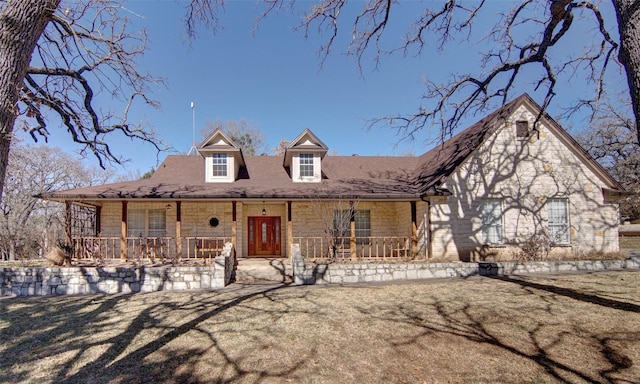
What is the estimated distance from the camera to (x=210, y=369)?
173 inches

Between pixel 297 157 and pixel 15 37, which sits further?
pixel 297 157

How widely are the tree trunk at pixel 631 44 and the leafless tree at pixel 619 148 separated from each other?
19538 millimetres

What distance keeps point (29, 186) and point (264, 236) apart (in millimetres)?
19953

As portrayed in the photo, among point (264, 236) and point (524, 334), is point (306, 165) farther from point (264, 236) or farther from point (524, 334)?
point (524, 334)

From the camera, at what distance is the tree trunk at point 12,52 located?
3260 mm

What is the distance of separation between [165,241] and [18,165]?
50.2ft

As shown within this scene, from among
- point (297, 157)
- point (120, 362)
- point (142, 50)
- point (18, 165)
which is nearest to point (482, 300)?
point (120, 362)

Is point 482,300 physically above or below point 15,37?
below

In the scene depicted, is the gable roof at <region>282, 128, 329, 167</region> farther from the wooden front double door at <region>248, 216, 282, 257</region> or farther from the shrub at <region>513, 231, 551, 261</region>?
the shrub at <region>513, 231, 551, 261</region>

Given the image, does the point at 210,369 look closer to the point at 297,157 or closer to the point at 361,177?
the point at 297,157

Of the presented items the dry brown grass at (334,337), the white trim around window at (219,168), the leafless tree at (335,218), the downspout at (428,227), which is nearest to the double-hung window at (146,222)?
the white trim around window at (219,168)

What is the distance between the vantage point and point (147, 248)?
493 inches

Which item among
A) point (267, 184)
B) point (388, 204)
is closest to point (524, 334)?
point (388, 204)

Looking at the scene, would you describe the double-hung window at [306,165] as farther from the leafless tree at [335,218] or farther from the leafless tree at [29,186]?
the leafless tree at [29,186]
